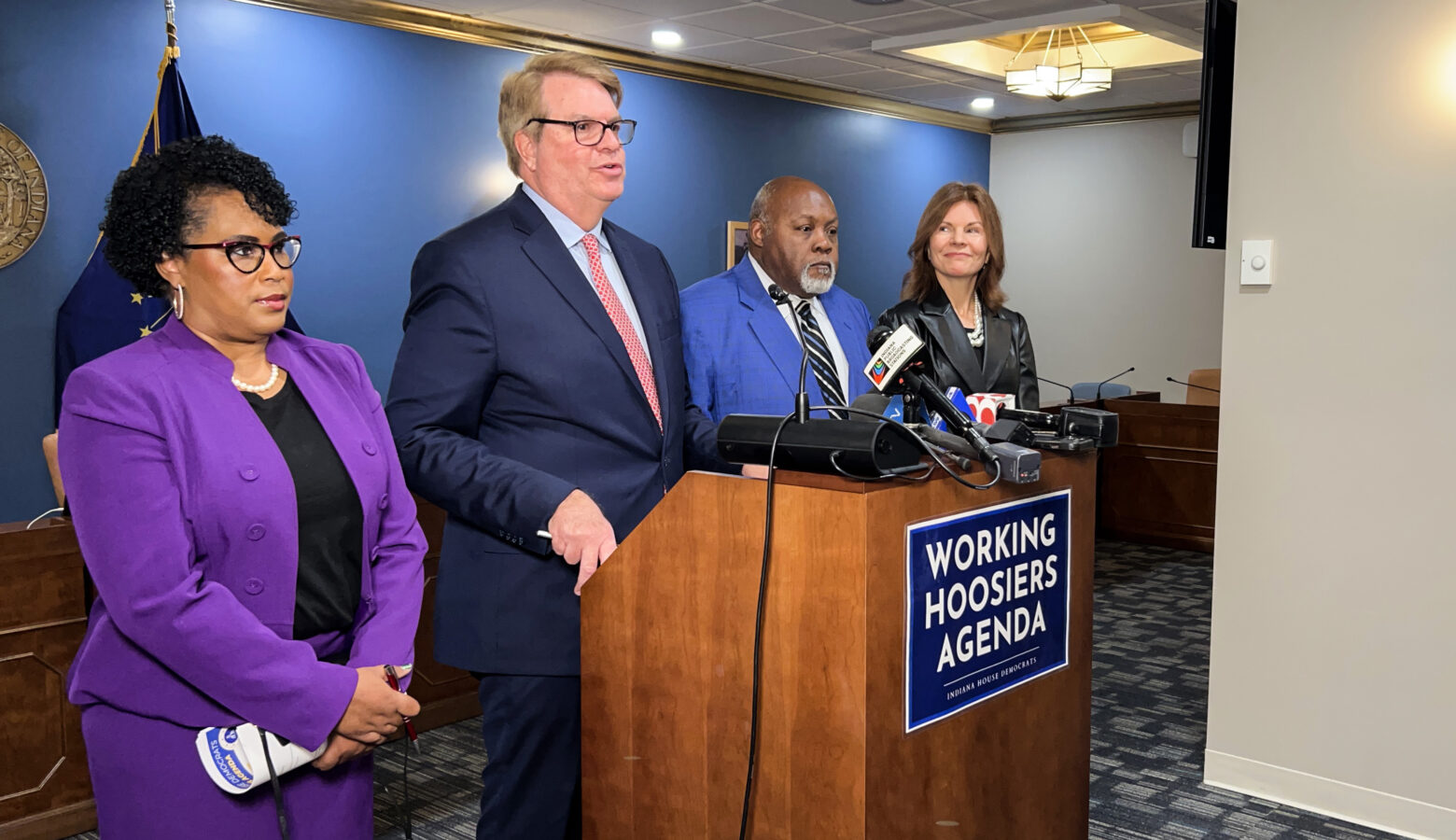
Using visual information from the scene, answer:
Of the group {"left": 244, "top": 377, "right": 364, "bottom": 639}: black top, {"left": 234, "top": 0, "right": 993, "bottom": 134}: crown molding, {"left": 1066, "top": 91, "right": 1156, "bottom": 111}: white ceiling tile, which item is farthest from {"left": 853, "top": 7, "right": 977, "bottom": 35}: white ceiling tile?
{"left": 244, "top": 377, "right": 364, "bottom": 639}: black top

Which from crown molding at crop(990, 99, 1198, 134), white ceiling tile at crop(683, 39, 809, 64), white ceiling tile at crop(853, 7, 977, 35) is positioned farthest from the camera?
crown molding at crop(990, 99, 1198, 134)

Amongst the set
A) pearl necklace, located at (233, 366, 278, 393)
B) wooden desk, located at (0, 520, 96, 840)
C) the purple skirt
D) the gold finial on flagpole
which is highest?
the gold finial on flagpole

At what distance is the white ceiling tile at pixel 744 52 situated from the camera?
7406 millimetres

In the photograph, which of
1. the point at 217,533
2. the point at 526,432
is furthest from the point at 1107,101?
the point at 217,533

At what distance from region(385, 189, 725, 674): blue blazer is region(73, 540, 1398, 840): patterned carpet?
1.60 meters

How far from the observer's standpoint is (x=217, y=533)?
152 cm

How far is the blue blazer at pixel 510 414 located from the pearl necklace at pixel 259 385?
0.63ft

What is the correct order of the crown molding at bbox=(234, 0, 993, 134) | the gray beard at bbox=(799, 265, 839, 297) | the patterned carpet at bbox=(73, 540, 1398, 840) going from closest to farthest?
1. the gray beard at bbox=(799, 265, 839, 297)
2. the patterned carpet at bbox=(73, 540, 1398, 840)
3. the crown molding at bbox=(234, 0, 993, 134)

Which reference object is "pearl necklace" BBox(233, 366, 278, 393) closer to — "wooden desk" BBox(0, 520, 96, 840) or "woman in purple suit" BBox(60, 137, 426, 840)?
"woman in purple suit" BBox(60, 137, 426, 840)

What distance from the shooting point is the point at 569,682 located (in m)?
1.88

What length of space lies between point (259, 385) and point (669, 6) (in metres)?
5.17

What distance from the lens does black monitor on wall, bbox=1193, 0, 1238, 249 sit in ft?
11.2

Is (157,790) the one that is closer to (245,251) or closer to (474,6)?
(245,251)

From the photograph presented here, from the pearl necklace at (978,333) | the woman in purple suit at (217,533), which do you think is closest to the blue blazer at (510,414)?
the woman in purple suit at (217,533)
